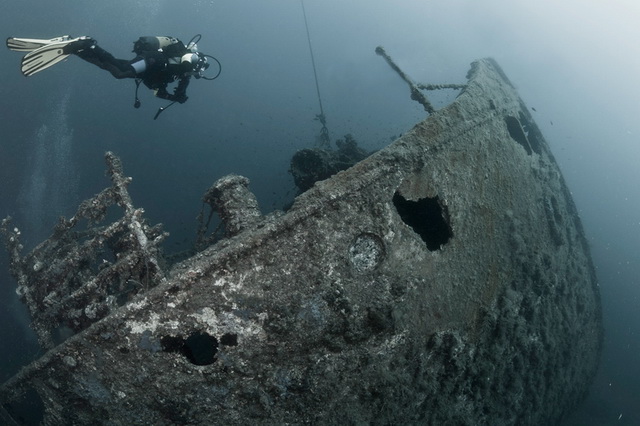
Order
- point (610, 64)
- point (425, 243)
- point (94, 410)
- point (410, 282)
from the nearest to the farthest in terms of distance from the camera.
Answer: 1. point (94, 410)
2. point (410, 282)
3. point (425, 243)
4. point (610, 64)

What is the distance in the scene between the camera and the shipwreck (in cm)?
317

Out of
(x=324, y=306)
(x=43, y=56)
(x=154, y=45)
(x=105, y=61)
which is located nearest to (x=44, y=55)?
(x=43, y=56)

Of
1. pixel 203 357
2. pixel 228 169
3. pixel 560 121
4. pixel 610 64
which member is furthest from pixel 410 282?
pixel 610 64

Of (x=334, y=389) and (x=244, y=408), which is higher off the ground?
(x=244, y=408)

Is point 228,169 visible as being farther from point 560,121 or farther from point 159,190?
point 560,121

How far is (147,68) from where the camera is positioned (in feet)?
20.0

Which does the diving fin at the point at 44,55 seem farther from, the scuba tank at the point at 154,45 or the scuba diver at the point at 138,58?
the scuba tank at the point at 154,45

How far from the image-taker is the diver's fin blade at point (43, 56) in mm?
5191

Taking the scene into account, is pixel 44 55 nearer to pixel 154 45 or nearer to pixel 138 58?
pixel 138 58

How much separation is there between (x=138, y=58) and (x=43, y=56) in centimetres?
128

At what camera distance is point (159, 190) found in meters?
15.6

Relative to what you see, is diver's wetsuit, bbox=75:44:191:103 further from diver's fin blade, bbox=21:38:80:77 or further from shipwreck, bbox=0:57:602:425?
shipwreck, bbox=0:57:602:425

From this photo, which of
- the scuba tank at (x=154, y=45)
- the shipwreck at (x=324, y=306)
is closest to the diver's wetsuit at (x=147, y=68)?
the scuba tank at (x=154, y=45)

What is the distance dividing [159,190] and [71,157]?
7.23 m
